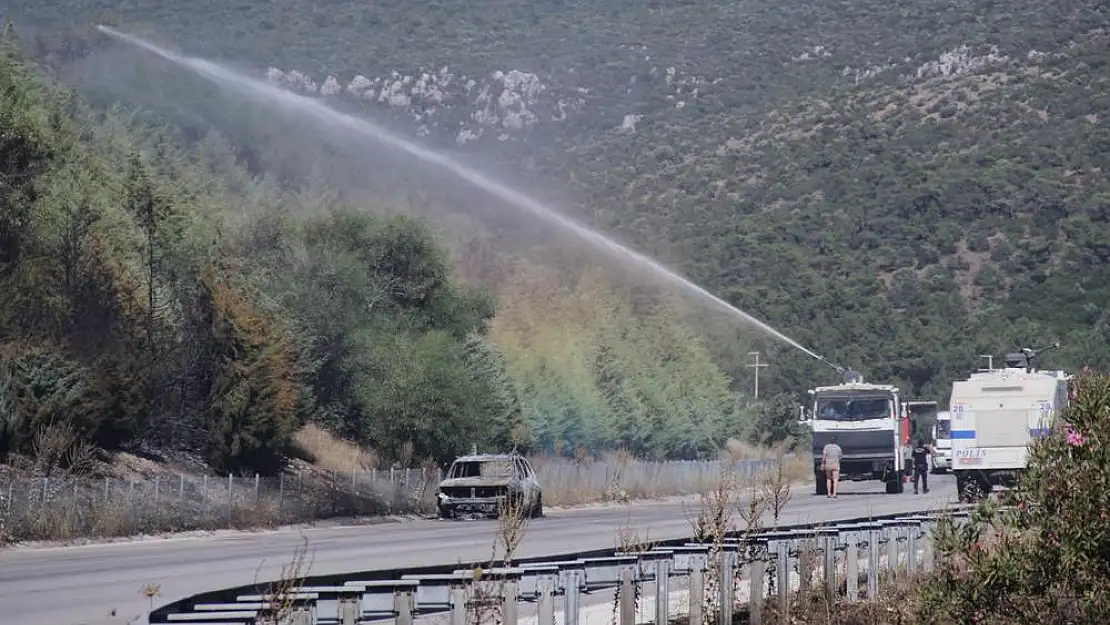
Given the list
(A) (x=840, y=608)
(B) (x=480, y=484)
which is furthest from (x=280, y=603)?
(B) (x=480, y=484)

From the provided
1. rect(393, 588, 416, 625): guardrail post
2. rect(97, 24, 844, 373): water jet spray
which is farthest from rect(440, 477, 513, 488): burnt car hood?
rect(393, 588, 416, 625): guardrail post

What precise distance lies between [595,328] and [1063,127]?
4042cm

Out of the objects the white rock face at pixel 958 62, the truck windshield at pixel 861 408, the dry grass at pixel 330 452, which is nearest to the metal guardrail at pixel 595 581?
the dry grass at pixel 330 452

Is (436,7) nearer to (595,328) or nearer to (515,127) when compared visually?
(515,127)

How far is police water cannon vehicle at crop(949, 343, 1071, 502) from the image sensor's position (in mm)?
44125

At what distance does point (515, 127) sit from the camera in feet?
371

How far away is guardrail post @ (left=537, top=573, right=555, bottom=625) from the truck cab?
40.5 metres

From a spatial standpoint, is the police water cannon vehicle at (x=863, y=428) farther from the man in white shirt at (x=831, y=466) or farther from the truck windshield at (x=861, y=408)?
the man in white shirt at (x=831, y=466)

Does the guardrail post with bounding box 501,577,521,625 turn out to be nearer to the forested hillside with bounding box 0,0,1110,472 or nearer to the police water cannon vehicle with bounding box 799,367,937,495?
the forested hillside with bounding box 0,0,1110,472

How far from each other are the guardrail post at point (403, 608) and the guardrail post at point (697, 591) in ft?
14.5

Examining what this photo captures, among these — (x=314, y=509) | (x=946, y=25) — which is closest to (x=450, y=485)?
(x=314, y=509)

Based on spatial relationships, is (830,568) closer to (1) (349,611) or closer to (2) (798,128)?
(1) (349,611)

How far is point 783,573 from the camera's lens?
56.8ft

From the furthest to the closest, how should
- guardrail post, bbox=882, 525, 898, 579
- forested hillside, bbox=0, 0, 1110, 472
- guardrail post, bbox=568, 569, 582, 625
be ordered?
1. forested hillside, bbox=0, 0, 1110, 472
2. guardrail post, bbox=882, 525, 898, 579
3. guardrail post, bbox=568, 569, 582, 625
